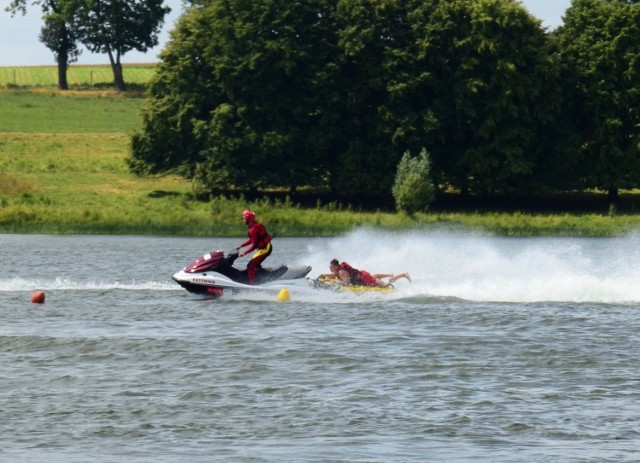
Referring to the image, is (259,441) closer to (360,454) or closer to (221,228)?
(360,454)

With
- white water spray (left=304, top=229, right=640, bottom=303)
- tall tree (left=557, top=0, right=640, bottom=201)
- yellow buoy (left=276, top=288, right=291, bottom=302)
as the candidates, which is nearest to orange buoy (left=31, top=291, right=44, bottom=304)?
yellow buoy (left=276, top=288, right=291, bottom=302)

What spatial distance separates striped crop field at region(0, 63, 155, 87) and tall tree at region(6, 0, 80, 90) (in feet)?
10.2

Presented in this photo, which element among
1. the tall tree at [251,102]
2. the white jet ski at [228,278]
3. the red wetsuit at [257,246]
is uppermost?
the tall tree at [251,102]

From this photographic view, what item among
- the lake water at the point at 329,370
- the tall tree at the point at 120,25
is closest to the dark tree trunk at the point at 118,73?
the tall tree at the point at 120,25

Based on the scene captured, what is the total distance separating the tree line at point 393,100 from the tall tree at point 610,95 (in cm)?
8

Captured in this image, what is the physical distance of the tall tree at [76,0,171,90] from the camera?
118438 mm

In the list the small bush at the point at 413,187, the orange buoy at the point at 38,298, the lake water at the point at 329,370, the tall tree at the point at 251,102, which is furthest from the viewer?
the tall tree at the point at 251,102

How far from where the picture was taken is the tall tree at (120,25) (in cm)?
11844

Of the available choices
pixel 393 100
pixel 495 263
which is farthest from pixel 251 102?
pixel 495 263

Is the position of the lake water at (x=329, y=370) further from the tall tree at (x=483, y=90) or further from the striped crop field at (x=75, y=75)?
the striped crop field at (x=75, y=75)

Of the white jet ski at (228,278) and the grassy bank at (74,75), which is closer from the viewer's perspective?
the white jet ski at (228,278)

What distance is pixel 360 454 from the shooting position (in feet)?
59.7

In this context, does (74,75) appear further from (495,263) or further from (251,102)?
(495,263)

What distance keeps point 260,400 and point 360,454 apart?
143 inches
